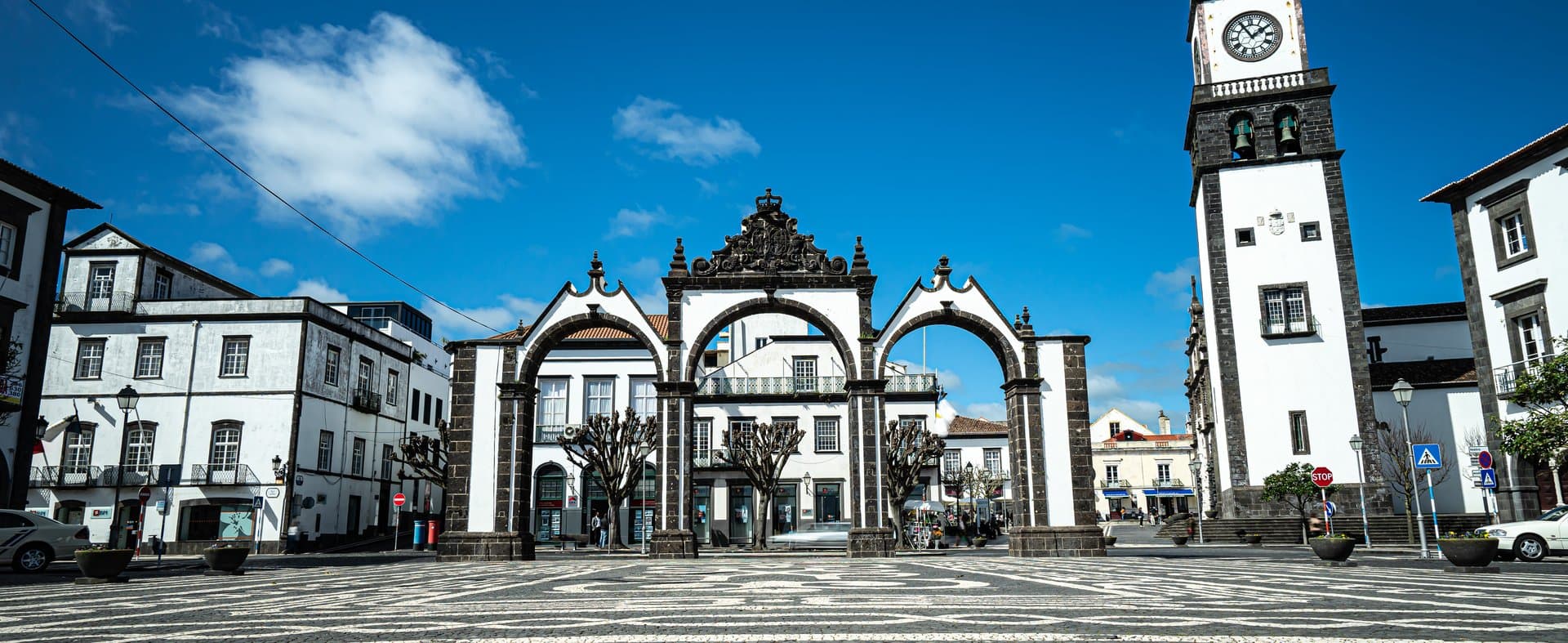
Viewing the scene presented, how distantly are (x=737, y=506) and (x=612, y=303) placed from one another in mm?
20623

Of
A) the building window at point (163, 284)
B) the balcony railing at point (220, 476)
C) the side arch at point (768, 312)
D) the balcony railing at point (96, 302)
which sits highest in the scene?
the building window at point (163, 284)

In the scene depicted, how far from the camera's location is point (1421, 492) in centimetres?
3503

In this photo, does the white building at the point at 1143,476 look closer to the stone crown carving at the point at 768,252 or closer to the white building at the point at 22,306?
the stone crown carving at the point at 768,252

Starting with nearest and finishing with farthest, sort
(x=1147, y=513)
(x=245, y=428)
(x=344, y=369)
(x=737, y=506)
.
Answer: (x=245, y=428)
(x=344, y=369)
(x=737, y=506)
(x=1147, y=513)

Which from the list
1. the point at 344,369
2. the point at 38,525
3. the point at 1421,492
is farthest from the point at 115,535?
the point at 1421,492

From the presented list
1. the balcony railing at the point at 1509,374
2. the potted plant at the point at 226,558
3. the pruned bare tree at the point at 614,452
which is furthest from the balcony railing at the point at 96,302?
the balcony railing at the point at 1509,374

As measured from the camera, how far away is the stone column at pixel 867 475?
25.1 meters

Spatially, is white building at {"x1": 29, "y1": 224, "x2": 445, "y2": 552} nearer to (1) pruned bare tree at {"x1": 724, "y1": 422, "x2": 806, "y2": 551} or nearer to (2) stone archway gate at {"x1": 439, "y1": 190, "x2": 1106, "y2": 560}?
(2) stone archway gate at {"x1": 439, "y1": 190, "x2": 1106, "y2": 560}

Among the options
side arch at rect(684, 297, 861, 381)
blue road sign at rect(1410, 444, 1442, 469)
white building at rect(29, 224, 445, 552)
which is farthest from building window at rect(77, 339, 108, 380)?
blue road sign at rect(1410, 444, 1442, 469)

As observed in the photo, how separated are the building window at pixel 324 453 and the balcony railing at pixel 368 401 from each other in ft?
7.94

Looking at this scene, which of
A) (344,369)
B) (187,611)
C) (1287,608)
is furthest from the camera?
(344,369)

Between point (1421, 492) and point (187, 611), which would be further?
point (1421, 492)

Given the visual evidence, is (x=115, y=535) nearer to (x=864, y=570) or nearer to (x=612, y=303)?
(x=612, y=303)

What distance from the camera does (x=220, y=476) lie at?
36750mm
